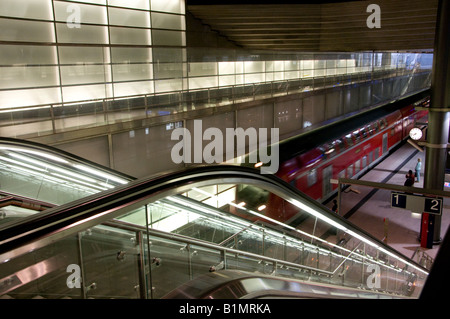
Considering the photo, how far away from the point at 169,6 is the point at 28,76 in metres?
6.61

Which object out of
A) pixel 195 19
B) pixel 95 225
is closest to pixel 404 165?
pixel 195 19

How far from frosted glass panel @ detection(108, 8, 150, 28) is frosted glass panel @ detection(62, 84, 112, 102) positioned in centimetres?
243

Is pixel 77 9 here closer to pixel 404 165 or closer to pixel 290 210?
pixel 290 210

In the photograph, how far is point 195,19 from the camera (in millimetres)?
17984

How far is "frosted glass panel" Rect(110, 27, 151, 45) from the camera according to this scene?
600 inches

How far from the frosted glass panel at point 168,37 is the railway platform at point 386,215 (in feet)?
30.1

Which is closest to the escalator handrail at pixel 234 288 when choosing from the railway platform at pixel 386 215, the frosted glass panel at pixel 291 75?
the railway platform at pixel 386 215

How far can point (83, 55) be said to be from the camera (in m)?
14.3

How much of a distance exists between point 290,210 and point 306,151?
2.32 metres

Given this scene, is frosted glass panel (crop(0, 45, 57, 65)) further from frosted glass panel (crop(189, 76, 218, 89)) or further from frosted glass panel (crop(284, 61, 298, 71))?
frosted glass panel (crop(284, 61, 298, 71))

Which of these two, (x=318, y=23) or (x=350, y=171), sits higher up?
(x=318, y=23)

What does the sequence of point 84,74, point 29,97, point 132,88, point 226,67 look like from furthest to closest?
point 226,67
point 132,88
point 84,74
point 29,97

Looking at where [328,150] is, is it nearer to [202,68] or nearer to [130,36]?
[202,68]

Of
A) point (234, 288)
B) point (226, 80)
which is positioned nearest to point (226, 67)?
point (226, 80)
